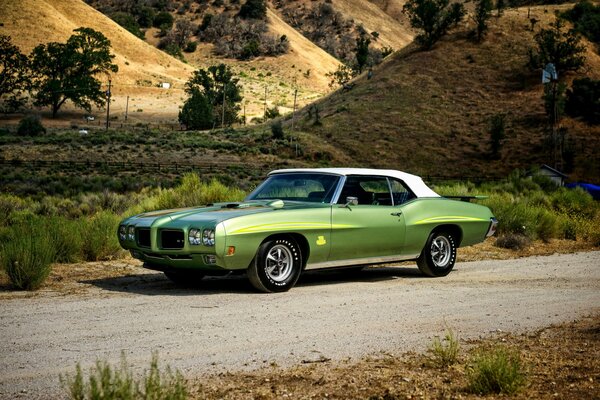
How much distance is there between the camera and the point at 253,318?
8188 mm

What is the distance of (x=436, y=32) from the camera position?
3573 inches

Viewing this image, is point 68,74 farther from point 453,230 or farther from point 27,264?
point 27,264

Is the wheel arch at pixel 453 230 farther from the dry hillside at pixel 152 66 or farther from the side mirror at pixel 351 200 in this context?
the dry hillside at pixel 152 66

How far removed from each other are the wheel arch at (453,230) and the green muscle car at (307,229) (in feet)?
0.06

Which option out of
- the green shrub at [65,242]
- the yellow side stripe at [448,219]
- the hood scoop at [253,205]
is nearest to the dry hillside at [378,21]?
the green shrub at [65,242]

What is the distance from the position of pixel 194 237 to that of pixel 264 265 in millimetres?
946

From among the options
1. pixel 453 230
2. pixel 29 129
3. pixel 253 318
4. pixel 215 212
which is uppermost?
pixel 29 129

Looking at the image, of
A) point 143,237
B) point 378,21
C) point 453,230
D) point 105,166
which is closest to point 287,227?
point 143,237

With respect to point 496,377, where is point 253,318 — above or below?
below

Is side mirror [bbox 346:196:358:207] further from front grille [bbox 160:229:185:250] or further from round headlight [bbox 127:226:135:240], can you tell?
round headlight [bbox 127:226:135:240]

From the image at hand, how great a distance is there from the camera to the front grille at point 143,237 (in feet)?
32.1

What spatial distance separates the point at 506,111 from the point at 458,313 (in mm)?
69892

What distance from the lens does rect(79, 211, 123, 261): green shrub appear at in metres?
13.6

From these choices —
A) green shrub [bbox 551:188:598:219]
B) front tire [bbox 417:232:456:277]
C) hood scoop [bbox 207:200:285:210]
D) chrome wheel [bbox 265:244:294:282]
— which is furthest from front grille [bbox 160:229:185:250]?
green shrub [bbox 551:188:598:219]
